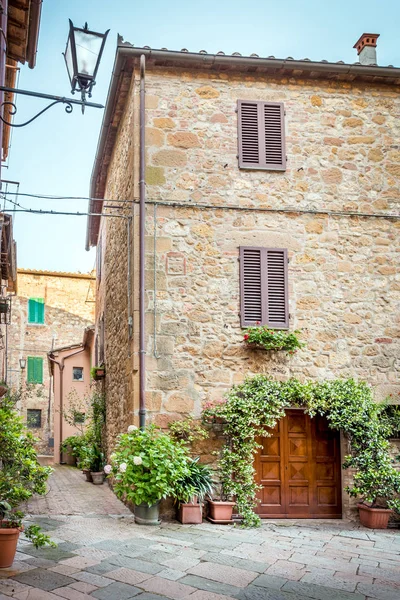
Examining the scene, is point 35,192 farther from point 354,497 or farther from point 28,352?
point 28,352

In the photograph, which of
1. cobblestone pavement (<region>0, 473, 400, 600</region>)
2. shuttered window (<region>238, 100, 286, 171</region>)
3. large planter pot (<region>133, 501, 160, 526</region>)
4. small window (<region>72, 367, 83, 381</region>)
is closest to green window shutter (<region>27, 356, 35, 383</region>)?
small window (<region>72, 367, 83, 381</region>)

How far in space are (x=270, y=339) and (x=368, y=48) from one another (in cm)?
585

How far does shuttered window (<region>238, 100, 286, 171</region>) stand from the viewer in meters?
9.83

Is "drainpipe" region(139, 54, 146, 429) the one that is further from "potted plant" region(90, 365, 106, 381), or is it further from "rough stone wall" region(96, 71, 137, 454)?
"potted plant" region(90, 365, 106, 381)

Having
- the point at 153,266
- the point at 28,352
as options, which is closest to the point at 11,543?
the point at 153,266

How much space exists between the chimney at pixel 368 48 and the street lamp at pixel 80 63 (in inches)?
298

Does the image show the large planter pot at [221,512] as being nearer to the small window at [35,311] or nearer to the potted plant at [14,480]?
the potted plant at [14,480]

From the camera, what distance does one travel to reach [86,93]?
5016 millimetres

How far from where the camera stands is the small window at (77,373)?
20.5 meters

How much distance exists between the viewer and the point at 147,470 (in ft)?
26.3

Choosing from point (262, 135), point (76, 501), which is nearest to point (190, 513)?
point (76, 501)

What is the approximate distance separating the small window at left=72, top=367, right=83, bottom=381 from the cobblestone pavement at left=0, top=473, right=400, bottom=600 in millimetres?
12283

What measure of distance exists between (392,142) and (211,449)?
19.6 ft

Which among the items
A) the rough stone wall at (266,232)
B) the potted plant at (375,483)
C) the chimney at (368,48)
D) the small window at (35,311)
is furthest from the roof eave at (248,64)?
the small window at (35,311)
